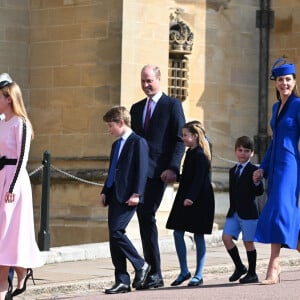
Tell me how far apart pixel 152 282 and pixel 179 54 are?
24.2ft

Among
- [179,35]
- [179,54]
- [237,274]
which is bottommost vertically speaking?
[237,274]

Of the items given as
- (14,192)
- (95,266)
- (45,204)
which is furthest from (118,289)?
(45,204)

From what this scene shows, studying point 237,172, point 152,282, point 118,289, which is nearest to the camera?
point 118,289

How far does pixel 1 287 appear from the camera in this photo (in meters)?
9.98

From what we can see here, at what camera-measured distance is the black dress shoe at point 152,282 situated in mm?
11453

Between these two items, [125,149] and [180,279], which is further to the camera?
[180,279]

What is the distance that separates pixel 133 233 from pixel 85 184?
42.0 inches

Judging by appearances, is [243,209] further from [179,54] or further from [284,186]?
[179,54]

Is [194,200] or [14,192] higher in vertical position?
[14,192]

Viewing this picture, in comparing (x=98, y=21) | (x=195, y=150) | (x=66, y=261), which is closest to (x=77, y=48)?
(x=98, y=21)

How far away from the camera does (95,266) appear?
13109 millimetres

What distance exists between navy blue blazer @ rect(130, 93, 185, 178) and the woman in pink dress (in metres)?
1.85

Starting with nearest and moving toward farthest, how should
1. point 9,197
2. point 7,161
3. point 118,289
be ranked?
point 9,197 → point 7,161 → point 118,289

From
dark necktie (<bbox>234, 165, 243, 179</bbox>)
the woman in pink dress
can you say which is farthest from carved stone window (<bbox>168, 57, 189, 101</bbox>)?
the woman in pink dress
